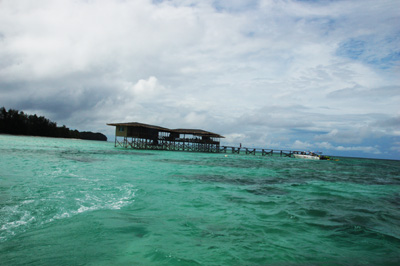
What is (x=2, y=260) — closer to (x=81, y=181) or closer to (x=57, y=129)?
(x=81, y=181)

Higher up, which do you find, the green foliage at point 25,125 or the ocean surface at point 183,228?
the green foliage at point 25,125

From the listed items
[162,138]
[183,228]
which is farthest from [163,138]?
[183,228]

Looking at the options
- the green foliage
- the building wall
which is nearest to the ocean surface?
the building wall

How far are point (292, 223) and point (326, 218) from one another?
4.30 feet

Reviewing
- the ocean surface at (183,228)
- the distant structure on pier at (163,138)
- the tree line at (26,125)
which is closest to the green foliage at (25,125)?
the tree line at (26,125)

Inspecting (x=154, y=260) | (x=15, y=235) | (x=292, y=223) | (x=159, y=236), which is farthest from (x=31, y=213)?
(x=292, y=223)

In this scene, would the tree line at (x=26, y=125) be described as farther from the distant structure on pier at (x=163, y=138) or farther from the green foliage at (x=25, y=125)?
the distant structure on pier at (x=163, y=138)

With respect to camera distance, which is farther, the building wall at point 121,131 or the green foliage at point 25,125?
the green foliage at point 25,125

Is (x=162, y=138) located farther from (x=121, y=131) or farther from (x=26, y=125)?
(x=26, y=125)

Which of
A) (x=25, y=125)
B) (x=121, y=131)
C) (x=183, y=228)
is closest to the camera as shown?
(x=183, y=228)

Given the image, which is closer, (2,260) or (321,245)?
(2,260)

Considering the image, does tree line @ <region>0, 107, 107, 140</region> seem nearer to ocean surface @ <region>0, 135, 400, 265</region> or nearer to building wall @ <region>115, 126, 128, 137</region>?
building wall @ <region>115, 126, 128, 137</region>

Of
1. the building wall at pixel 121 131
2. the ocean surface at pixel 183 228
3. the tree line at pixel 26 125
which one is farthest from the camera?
the tree line at pixel 26 125

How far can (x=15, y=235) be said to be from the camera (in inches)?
173
